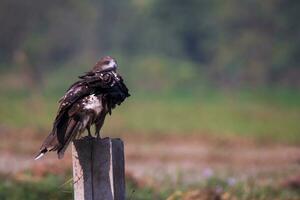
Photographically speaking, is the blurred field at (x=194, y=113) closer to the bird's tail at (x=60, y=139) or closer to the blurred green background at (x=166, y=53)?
the blurred green background at (x=166, y=53)

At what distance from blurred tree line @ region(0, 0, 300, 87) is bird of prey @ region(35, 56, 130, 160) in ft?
104

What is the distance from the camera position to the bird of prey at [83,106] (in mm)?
6684

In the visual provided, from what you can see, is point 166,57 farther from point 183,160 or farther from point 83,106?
point 83,106

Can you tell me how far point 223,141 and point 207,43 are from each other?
2611cm

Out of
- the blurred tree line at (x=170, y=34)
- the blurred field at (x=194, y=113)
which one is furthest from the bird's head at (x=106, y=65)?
the blurred tree line at (x=170, y=34)

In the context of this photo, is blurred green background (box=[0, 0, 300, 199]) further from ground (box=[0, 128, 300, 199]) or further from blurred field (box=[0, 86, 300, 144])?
ground (box=[0, 128, 300, 199])

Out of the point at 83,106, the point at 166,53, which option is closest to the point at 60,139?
the point at 83,106

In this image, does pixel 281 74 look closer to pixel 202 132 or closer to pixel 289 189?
pixel 202 132

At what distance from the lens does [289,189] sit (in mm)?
12094

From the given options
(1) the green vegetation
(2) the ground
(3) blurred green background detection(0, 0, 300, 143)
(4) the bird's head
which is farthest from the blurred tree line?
(4) the bird's head

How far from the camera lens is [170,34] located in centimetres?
5006

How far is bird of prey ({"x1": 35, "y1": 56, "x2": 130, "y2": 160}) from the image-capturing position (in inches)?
263

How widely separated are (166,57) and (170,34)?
3.09 metres

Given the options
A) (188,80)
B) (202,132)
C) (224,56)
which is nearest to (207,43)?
(224,56)
